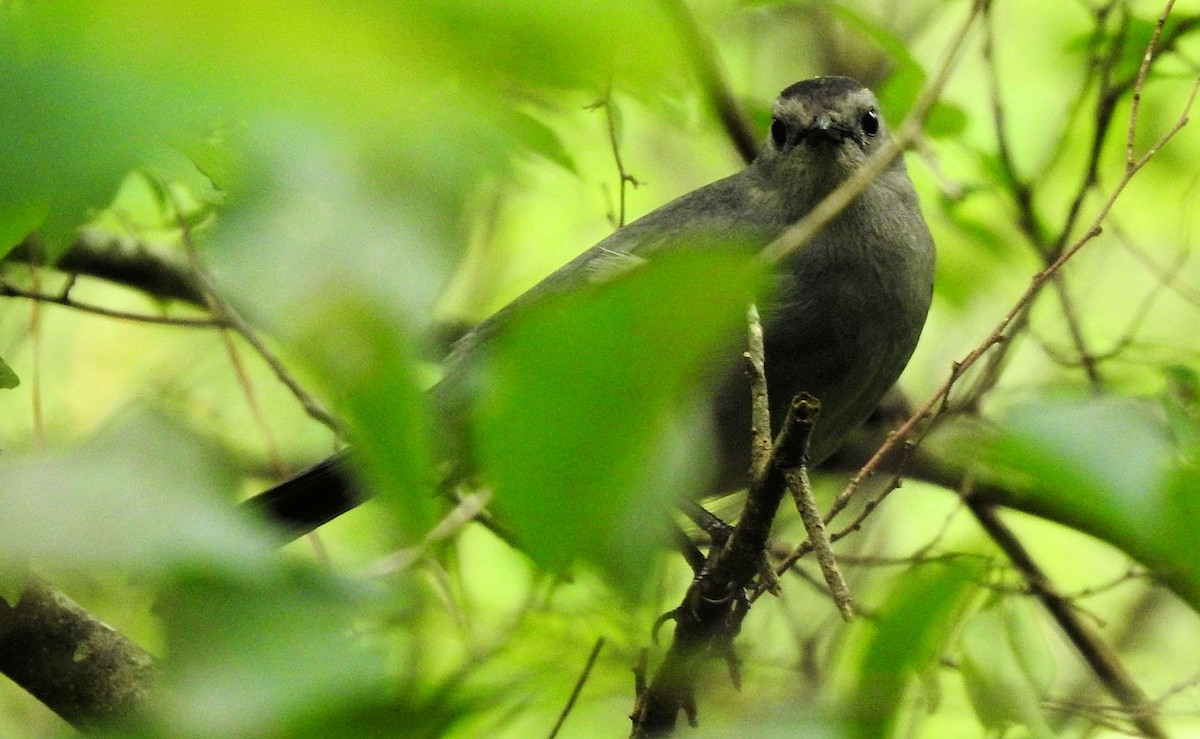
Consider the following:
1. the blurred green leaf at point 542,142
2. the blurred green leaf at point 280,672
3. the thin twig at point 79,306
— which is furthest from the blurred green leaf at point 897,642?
the thin twig at point 79,306

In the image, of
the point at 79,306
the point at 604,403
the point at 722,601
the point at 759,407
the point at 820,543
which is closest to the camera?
the point at 604,403

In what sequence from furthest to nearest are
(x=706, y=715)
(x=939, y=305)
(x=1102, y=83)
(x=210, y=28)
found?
(x=939, y=305) → (x=1102, y=83) → (x=706, y=715) → (x=210, y=28)

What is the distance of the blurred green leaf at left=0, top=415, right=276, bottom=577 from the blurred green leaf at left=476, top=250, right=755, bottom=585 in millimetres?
178

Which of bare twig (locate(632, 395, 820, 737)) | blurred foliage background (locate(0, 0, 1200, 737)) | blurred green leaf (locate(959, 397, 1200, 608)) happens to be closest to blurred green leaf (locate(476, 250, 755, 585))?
blurred foliage background (locate(0, 0, 1200, 737))

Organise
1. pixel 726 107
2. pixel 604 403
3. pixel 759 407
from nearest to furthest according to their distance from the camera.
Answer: pixel 604 403 < pixel 759 407 < pixel 726 107

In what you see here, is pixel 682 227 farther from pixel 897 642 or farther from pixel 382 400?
pixel 382 400

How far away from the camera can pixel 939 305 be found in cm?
430

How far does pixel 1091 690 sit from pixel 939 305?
1.28 meters

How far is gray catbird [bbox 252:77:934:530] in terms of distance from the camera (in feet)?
10.4

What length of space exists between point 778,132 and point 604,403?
2.82m

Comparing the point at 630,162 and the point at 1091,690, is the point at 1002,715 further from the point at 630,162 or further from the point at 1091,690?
the point at 630,162

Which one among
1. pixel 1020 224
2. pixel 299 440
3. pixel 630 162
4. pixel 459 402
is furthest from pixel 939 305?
pixel 459 402

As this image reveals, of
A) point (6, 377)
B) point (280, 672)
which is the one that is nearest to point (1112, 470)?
point (280, 672)

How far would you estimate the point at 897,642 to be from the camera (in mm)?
1104
